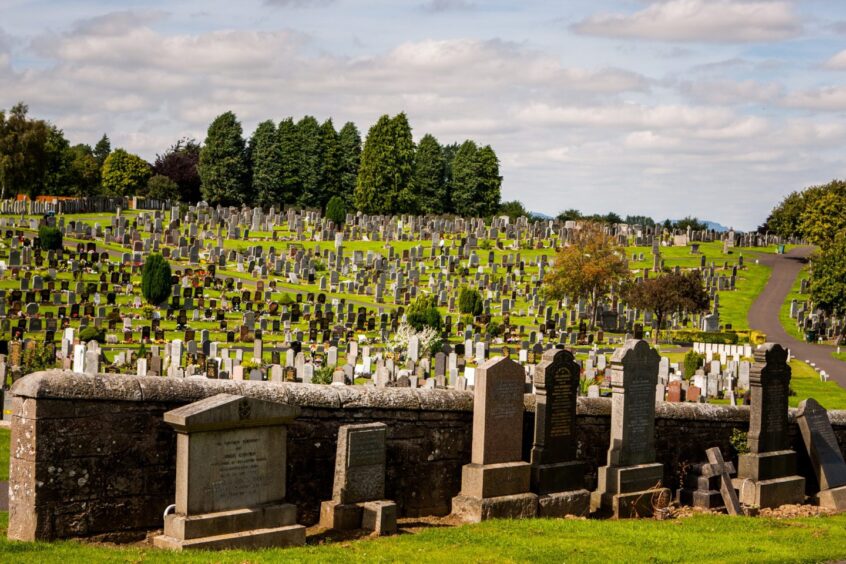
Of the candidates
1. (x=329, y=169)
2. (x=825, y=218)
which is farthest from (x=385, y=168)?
(x=825, y=218)

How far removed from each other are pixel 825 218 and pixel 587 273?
30006 mm

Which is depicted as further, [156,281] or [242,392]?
[156,281]

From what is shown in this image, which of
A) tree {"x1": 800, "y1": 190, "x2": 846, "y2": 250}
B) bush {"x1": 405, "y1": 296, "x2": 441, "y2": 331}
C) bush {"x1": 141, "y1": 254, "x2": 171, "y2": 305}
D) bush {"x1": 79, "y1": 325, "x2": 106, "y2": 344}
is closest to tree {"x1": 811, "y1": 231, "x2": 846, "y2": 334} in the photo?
tree {"x1": 800, "y1": 190, "x2": 846, "y2": 250}

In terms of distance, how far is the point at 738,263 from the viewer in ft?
236

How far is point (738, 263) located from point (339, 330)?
3651cm

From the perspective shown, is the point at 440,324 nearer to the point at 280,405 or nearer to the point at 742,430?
the point at 742,430

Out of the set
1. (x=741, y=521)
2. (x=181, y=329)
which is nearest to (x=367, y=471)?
(x=741, y=521)

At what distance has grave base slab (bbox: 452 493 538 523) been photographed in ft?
46.3

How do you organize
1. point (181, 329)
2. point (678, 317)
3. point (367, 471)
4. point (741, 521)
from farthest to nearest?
point (678, 317) < point (181, 329) < point (741, 521) < point (367, 471)

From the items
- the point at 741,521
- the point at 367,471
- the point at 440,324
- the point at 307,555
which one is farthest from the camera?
the point at 440,324

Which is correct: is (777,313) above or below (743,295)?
→ below

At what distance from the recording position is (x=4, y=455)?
59.8 ft

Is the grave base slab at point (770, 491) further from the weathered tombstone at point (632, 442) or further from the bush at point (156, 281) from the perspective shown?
the bush at point (156, 281)

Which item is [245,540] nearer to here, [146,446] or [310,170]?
[146,446]
